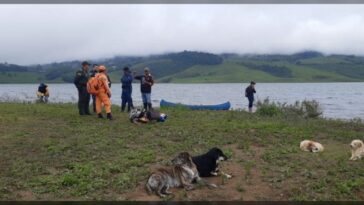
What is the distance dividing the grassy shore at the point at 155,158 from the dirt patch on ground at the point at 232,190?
2 cm

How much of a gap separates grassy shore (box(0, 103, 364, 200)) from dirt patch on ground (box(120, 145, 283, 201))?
0.9 inches

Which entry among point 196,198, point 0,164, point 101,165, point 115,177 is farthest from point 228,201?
point 0,164

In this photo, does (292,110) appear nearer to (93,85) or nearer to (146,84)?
(146,84)

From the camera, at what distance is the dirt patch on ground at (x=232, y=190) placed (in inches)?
405

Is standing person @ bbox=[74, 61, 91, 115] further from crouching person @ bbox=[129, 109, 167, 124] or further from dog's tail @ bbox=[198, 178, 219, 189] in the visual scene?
dog's tail @ bbox=[198, 178, 219, 189]

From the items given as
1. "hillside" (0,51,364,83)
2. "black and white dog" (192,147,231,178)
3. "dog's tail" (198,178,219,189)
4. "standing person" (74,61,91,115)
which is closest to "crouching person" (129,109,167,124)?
"standing person" (74,61,91,115)

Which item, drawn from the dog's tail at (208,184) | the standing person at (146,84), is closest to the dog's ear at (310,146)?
the dog's tail at (208,184)

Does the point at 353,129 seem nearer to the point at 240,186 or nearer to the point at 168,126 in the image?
the point at 168,126

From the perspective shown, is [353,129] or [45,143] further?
[353,129]

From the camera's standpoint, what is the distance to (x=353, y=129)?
65.3 ft

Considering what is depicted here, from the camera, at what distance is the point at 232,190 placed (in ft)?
35.3

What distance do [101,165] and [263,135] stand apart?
6.36 m

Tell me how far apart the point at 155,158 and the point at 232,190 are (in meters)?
2.88

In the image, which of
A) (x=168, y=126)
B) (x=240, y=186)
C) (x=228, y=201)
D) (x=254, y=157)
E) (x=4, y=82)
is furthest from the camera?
(x=4, y=82)
